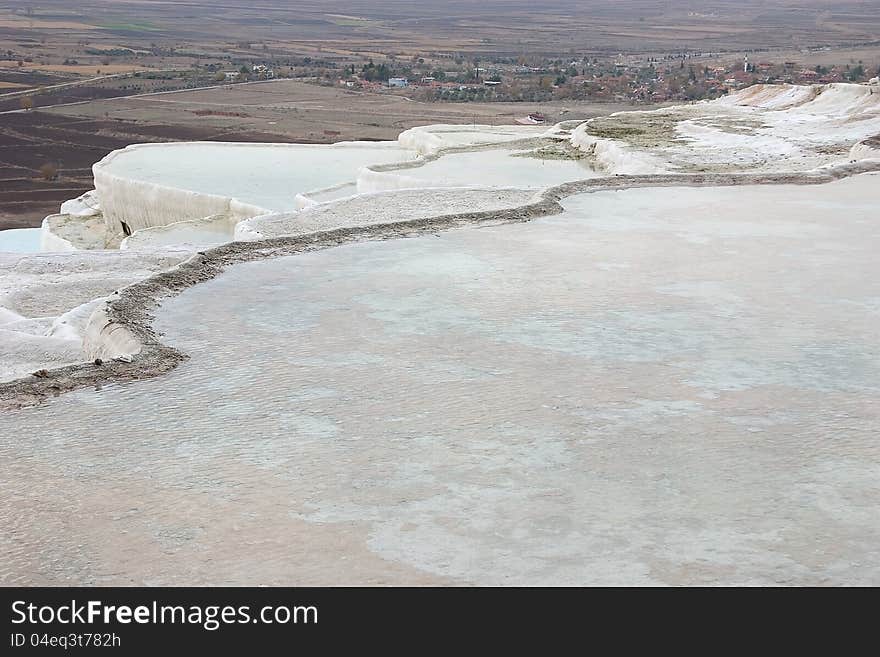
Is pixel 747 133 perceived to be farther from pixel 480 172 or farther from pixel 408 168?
pixel 408 168

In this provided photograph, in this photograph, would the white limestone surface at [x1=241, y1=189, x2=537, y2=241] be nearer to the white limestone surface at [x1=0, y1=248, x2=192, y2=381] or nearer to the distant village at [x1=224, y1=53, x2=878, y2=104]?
the white limestone surface at [x1=0, y1=248, x2=192, y2=381]

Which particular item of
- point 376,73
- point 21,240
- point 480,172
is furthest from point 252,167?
point 376,73

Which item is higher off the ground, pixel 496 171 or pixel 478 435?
pixel 478 435

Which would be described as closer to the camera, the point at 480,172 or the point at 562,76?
the point at 480,172

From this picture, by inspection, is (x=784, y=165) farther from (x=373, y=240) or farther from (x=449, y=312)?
(x=449, y=312)

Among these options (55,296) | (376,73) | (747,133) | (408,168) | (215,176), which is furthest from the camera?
(376,73)

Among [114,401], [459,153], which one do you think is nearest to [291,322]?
[114,401]

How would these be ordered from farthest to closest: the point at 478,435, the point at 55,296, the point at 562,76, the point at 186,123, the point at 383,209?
1. the point at 562,76
2. the point at 186,123
3. the point at 383,209
4. the point at 55,296
5. the point at 478,435
